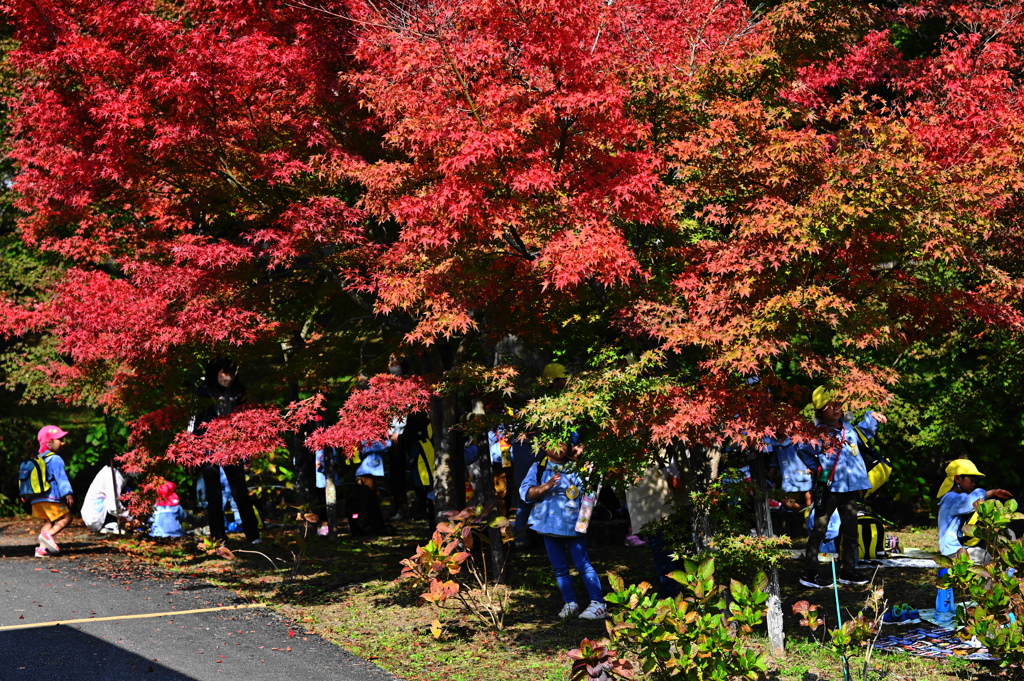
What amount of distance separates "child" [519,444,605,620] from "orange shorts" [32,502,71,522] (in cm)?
622

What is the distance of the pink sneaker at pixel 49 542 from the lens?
10617 millimetres

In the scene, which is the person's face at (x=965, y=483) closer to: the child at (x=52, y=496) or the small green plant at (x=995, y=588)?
the small green plant at (x=995, y=588)

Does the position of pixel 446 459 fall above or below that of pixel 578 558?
above

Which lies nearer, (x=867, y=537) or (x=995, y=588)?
(x=995, y=588)

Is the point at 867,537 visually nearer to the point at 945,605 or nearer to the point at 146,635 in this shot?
the point at 945,605

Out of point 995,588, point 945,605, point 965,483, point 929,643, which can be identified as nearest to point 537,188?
point 995,588

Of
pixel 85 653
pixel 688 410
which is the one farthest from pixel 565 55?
pixel 85 653

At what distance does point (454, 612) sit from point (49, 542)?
5.59m

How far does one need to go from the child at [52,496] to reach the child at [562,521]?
5910 millimetres

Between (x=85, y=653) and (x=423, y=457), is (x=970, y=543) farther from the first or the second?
(x=423, y=457)

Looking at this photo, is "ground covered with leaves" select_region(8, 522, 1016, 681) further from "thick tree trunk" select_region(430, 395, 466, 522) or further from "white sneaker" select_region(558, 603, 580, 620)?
"thick tree trunk" select_region(430, 395, 466, 522)

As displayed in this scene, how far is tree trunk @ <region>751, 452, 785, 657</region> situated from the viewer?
20.2 ft

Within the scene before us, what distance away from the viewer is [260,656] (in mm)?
6434

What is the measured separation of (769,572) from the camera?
622 cm
